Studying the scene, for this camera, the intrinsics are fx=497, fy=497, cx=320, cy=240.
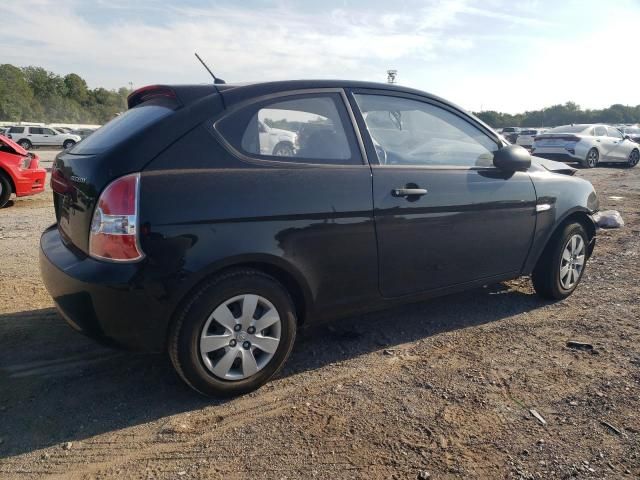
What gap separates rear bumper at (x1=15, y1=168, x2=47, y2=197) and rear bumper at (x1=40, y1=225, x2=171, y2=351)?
7408 mm

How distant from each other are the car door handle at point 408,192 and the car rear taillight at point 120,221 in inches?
61.5

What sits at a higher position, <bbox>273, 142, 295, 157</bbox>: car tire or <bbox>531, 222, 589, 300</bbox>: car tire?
<bbox>273, 142, 295, 157</bbox>: car tire

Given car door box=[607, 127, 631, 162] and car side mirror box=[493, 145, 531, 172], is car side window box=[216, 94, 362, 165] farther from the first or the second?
car door box=[607, 127, 631, 162]

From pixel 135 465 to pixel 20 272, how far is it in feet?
10.9

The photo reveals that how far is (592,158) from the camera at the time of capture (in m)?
17.2

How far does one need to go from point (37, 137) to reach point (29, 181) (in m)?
29.4

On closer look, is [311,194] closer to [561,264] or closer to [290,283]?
[290,283]

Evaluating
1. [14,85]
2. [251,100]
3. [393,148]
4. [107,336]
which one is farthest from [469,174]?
[14,85]

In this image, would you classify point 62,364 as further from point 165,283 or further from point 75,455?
point 165,283

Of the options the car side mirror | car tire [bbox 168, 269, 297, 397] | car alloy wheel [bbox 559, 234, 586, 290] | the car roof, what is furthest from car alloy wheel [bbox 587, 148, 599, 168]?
car tire [bbox 168, 269, 297, 397]

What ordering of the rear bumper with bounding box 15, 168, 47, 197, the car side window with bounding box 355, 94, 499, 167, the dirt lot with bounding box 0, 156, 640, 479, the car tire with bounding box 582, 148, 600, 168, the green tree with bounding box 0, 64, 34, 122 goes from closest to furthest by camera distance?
the dirt lot with bounding box 0, 156, 640, 479 < the car side window with bounding box 355, 94, 499, 167 < the rear bumper with bounding box 15, 168, 47, 197 < the car tire with bounding box 582, 148, 600, 168 < the green tree with bounding box 0, 64, 34, 122

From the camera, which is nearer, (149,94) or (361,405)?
(361,405)

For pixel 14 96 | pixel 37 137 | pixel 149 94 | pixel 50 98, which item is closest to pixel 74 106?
pixel 50 98

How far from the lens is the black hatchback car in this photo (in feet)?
8.17
